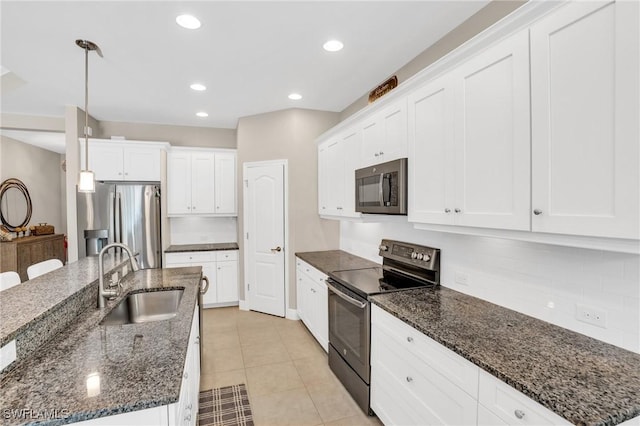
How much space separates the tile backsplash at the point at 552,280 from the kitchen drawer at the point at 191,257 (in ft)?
11.0

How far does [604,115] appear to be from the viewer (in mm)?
1156

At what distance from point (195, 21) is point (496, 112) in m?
2.06

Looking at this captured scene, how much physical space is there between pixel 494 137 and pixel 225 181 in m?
4.09

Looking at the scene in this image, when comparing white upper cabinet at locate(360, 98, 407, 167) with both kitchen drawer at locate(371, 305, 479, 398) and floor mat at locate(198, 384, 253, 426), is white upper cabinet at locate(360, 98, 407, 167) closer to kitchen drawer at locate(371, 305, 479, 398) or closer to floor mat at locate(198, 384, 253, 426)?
kitchen drawer at locate(371, 305, 479, 398)

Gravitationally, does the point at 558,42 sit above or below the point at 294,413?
above

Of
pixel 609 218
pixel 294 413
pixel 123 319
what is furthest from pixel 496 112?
pixel 123 319

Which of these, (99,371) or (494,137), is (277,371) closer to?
(99,371)

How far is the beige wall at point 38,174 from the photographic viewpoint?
18.4 ft

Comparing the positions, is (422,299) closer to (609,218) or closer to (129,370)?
(609,218)

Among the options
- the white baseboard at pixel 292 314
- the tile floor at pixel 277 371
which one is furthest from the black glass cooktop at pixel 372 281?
the white baseboard at pixel 292 314

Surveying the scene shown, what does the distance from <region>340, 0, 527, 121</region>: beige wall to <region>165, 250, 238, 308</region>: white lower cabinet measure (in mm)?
3448

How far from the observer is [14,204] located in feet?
18.7

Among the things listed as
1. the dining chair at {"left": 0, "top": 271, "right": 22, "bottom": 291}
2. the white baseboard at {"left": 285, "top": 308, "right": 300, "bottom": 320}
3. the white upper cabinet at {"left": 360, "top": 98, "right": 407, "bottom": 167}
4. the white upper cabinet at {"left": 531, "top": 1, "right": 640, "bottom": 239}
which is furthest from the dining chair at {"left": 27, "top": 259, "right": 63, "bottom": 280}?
the white upper cabinet at {"left": 531, "top": 1, "right": 640, "bottom": 239}

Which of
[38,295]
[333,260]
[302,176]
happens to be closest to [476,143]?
[333,260]
